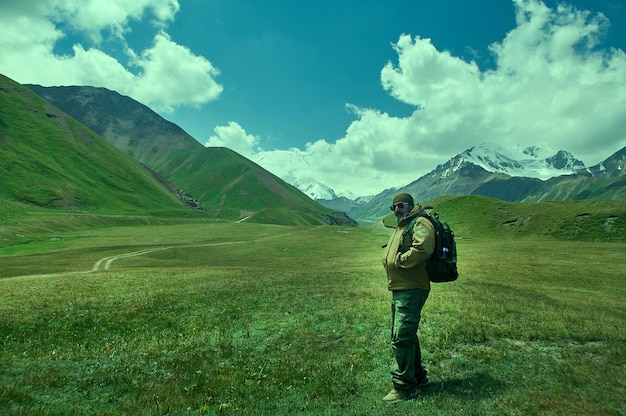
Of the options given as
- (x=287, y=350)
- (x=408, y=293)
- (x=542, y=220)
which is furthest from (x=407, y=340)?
(x=542, y=220)

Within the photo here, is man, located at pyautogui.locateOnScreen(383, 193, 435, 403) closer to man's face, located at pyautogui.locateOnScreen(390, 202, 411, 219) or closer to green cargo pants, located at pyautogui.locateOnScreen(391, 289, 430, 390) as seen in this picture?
green cargo pants, located at pyautogui.locateOnScreen(391, 289, 430, 390)

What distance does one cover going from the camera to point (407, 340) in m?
10.7

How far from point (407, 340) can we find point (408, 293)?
133cm

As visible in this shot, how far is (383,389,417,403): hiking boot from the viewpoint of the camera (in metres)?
10.3

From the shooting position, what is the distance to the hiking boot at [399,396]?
10.3m

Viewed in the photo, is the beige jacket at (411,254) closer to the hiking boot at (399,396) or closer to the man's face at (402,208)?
the man's face at (402,208)

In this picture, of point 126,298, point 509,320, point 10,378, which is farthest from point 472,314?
point 126,298

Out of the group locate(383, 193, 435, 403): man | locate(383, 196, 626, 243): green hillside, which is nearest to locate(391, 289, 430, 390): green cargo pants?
locate(383, 193, 435, 403): man

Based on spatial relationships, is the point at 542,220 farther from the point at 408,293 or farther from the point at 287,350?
the point at 408,293

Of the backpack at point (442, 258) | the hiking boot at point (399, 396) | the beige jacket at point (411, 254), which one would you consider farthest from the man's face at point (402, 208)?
the hiking boot at point (399, 396)

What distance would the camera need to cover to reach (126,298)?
2391cm

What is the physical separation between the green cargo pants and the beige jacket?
0.29 metres

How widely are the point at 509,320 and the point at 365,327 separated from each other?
22.1 feet

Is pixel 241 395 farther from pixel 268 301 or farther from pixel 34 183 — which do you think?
pixel 34 183
